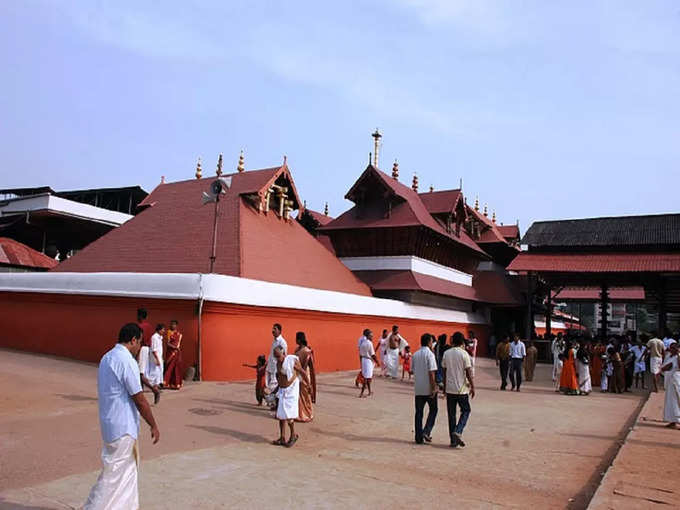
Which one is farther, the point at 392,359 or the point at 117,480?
the point at 392,359

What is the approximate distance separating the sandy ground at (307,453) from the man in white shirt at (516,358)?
288 centimetres

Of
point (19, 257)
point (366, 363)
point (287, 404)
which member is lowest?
point (287, 404)

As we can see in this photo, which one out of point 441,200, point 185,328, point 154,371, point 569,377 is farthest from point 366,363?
point 441,200

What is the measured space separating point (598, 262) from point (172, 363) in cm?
2095

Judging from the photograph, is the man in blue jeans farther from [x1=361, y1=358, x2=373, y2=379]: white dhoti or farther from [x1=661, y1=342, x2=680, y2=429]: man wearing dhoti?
[x1=361, y1=358, x2=373, y2=379]: white dhoti

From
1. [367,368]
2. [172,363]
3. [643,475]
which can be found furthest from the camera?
[367,368]

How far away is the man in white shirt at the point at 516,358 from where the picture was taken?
1508 centimetres

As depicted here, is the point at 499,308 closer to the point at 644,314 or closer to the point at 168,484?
the point at 168,484

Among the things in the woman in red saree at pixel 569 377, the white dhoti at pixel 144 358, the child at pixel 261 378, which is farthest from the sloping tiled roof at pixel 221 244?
the woman in red saree at pixel 569 377

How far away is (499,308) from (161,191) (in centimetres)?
1952

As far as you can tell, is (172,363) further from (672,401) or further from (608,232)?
(608,232)

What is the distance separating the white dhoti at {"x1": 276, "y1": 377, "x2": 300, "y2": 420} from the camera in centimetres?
765

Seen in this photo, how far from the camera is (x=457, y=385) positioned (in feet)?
25.9

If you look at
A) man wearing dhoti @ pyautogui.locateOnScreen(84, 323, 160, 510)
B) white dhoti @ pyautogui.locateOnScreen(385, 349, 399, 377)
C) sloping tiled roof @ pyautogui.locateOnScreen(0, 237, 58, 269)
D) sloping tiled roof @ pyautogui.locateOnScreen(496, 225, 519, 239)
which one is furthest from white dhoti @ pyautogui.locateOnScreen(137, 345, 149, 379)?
sloping tiled roof @ pyautogui.locateOnScreen(496, 225, 519, 239)
